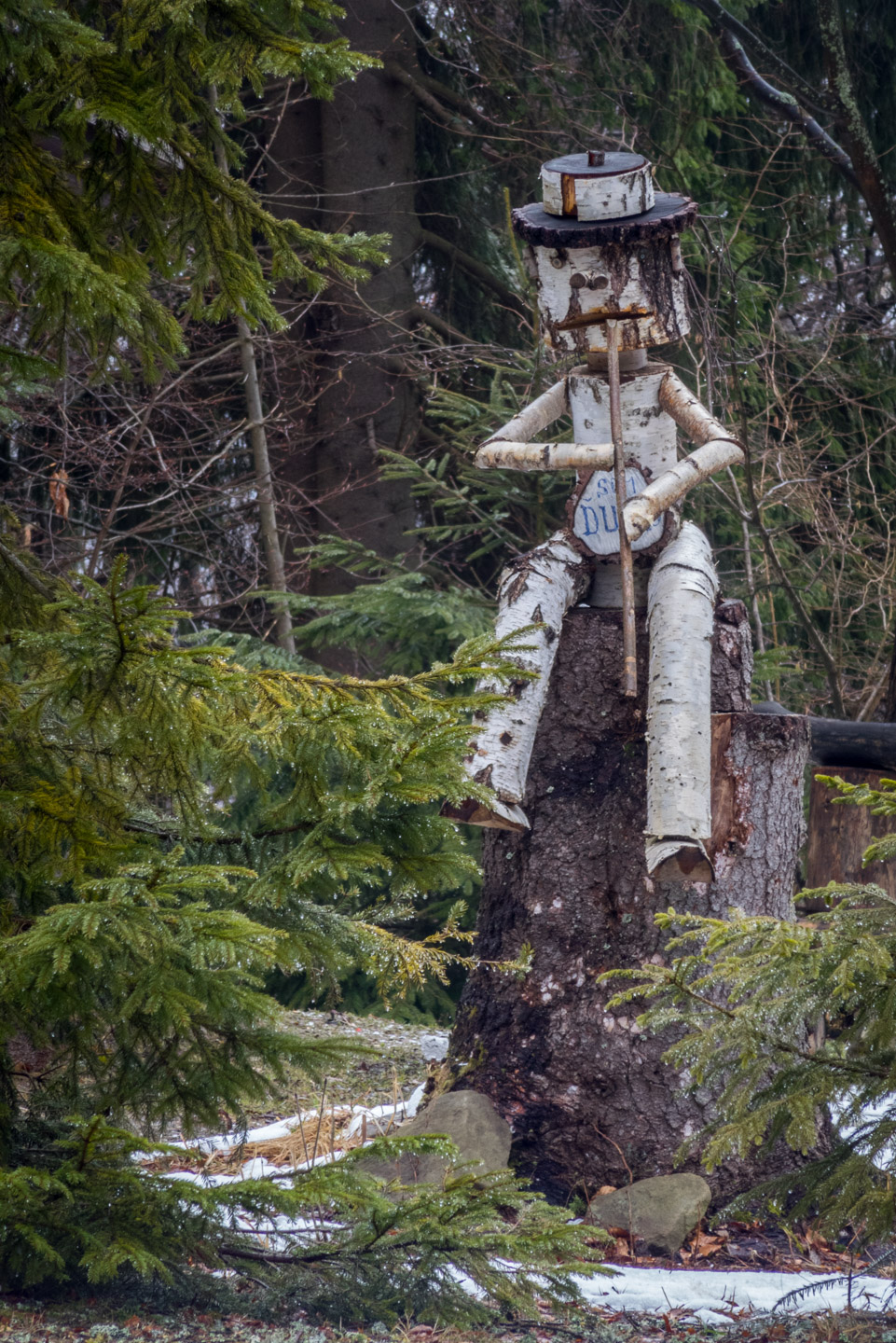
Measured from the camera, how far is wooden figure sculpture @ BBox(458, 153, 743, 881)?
3.37 metres

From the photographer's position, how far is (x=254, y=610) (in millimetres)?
10633

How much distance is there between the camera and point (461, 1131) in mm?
3615

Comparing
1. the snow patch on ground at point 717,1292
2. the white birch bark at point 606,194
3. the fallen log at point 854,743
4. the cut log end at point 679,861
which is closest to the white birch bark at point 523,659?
the cut log end at point 679,861

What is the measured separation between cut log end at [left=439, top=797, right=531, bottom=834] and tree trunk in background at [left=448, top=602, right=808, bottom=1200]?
1.89 ft

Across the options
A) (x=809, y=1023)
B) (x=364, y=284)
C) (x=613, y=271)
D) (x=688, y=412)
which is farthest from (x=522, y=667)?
(x=364, y=284)

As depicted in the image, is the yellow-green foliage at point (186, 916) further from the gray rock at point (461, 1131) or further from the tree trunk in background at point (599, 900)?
the tree trunk in background at point (599, 900)

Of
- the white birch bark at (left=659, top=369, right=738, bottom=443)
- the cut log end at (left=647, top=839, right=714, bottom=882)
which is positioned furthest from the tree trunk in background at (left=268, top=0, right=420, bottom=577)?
the cut log end at (left=647, top=839, right=714, bottom=882)

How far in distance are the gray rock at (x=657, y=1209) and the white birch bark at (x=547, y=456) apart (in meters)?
2.23

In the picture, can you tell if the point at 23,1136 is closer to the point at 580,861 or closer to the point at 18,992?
the point at 18,992

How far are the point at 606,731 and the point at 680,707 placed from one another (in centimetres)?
59

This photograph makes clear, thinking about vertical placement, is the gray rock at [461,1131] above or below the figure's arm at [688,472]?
below

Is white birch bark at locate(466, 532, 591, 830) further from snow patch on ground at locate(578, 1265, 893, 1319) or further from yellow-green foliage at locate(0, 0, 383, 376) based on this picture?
snow patch on ground at locate(578, 1265, 893, 1319)

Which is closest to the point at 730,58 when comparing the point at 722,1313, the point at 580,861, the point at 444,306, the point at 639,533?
the point at 444,306

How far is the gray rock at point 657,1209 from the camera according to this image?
3.42 metres
